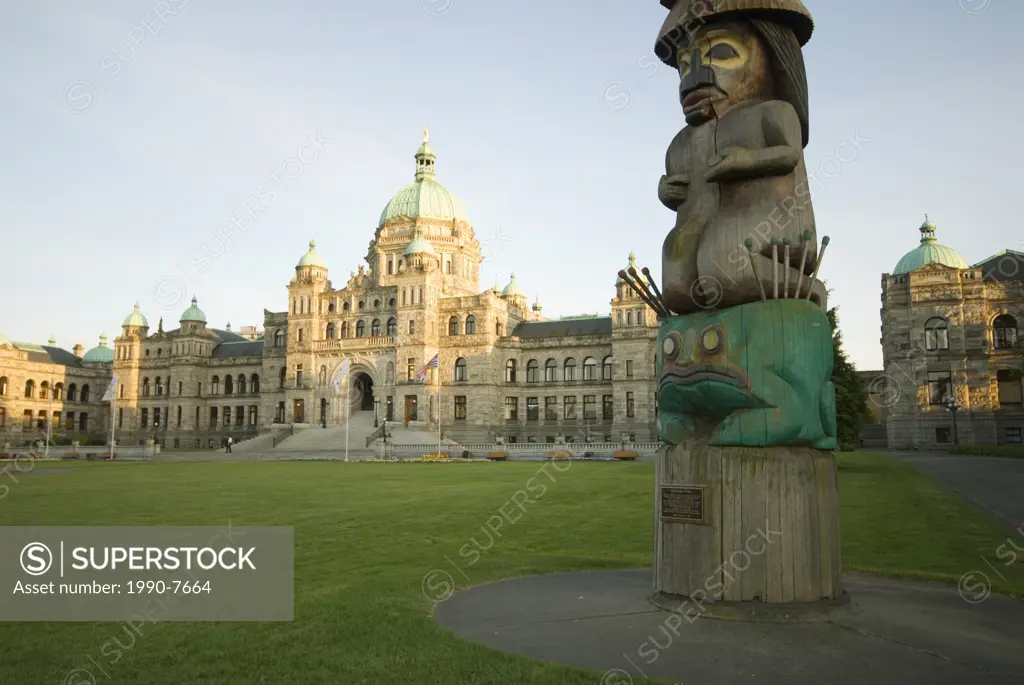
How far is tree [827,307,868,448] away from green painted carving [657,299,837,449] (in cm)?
2928

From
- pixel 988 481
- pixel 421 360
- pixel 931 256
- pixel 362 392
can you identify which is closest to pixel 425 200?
pixel 421 360

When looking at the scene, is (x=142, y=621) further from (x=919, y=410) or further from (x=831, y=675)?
(x=919, y=410)

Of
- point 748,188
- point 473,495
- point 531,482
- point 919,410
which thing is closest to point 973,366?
point 919,410

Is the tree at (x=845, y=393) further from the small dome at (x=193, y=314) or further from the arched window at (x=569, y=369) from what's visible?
the small dome at (x=193, y=314)

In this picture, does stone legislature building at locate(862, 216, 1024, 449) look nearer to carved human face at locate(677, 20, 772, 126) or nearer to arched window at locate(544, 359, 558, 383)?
arched window at locate(544, 359, 558, 383)

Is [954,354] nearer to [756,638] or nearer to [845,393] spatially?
[845,393]

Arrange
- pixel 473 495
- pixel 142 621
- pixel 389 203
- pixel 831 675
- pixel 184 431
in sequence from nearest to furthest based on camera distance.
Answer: pixel 831 675 < pixel 142 621 < pixel 473 495 < pixel 389 203 < pixel 184 431

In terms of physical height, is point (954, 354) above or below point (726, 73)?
above

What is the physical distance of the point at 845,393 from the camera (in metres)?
37.0

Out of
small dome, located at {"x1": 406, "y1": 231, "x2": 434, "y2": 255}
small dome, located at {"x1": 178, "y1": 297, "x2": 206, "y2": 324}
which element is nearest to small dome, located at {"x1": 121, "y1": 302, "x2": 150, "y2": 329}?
small dome, located at {"x1": 178, "y1": 297, "x2": 206, "y2": 324}

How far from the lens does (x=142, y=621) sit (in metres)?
9.20

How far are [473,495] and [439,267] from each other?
54352 mm

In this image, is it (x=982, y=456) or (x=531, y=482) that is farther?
(x=982, y=456)

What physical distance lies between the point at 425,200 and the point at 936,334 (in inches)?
1981
